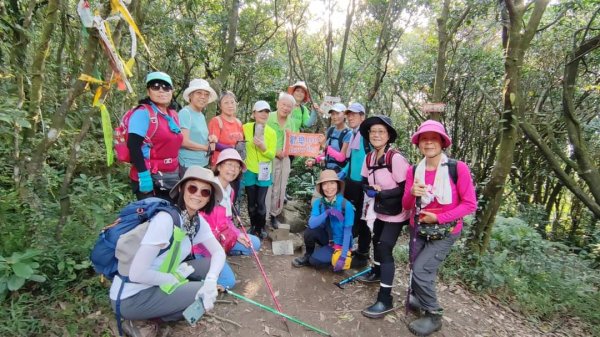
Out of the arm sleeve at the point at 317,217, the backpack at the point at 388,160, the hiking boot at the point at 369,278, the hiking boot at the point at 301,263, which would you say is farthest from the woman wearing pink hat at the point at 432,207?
the hiking boot at the point at 301,263

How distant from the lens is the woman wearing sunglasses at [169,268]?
2.55m

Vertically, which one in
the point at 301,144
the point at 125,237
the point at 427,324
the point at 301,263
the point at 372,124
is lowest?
the point at 427,324

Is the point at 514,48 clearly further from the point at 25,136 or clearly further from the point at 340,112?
the point at 25,136

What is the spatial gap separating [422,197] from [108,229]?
9.70 feet

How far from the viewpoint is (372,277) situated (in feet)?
14.5

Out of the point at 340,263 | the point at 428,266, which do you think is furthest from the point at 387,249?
the point at 340,263

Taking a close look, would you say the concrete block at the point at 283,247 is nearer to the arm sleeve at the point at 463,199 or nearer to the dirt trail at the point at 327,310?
the dirt trail at the point at 327,310

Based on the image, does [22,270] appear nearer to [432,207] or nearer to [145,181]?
[145,181]

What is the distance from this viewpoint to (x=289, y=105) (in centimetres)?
519

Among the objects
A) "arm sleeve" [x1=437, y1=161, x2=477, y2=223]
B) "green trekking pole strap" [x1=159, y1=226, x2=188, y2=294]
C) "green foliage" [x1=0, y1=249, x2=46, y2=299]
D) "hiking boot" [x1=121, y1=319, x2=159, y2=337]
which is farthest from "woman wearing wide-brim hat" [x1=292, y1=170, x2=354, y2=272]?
"green foliage" [x1=0, y1=249, x2=46, y2=299]

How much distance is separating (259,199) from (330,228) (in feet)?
4.11

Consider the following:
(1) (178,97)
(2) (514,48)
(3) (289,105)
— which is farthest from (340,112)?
(1) (178,97)

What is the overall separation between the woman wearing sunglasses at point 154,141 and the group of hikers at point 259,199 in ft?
0.04

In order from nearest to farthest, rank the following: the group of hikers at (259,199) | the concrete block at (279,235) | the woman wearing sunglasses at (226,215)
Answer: the group of hikers at (259,199) → the woman wearing sunglasses at (226,215) → the concrete block at (279,235)
